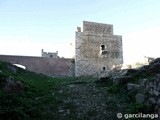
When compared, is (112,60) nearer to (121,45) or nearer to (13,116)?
(121,45)

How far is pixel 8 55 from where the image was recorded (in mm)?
26609

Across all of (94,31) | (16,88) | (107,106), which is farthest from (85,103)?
(94,31)

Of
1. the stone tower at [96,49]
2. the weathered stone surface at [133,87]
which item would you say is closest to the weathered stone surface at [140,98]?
the weathered stone surface at [133,87]

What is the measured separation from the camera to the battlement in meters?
31.2

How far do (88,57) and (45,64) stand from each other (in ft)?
19.0

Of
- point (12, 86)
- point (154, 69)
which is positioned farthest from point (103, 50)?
point (12, 86)

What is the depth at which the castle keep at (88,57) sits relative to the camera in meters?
27.6

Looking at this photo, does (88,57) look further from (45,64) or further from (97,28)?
(45,64)

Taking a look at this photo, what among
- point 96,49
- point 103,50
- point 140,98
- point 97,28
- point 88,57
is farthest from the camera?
point 97,28

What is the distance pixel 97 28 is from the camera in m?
31.8

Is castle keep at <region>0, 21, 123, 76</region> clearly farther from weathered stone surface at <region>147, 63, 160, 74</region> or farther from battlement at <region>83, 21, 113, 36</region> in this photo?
weathered stone surface at <region>147, 63, 160, 74</region>

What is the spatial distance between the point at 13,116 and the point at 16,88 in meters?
2.44

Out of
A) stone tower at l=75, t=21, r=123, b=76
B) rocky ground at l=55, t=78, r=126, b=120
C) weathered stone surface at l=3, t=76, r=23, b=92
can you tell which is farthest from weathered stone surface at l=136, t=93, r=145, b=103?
stone tower at l=75, t=21, r=123, b=76

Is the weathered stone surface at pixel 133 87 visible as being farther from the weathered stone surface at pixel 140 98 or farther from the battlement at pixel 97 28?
the battlement at pixel 97 28
